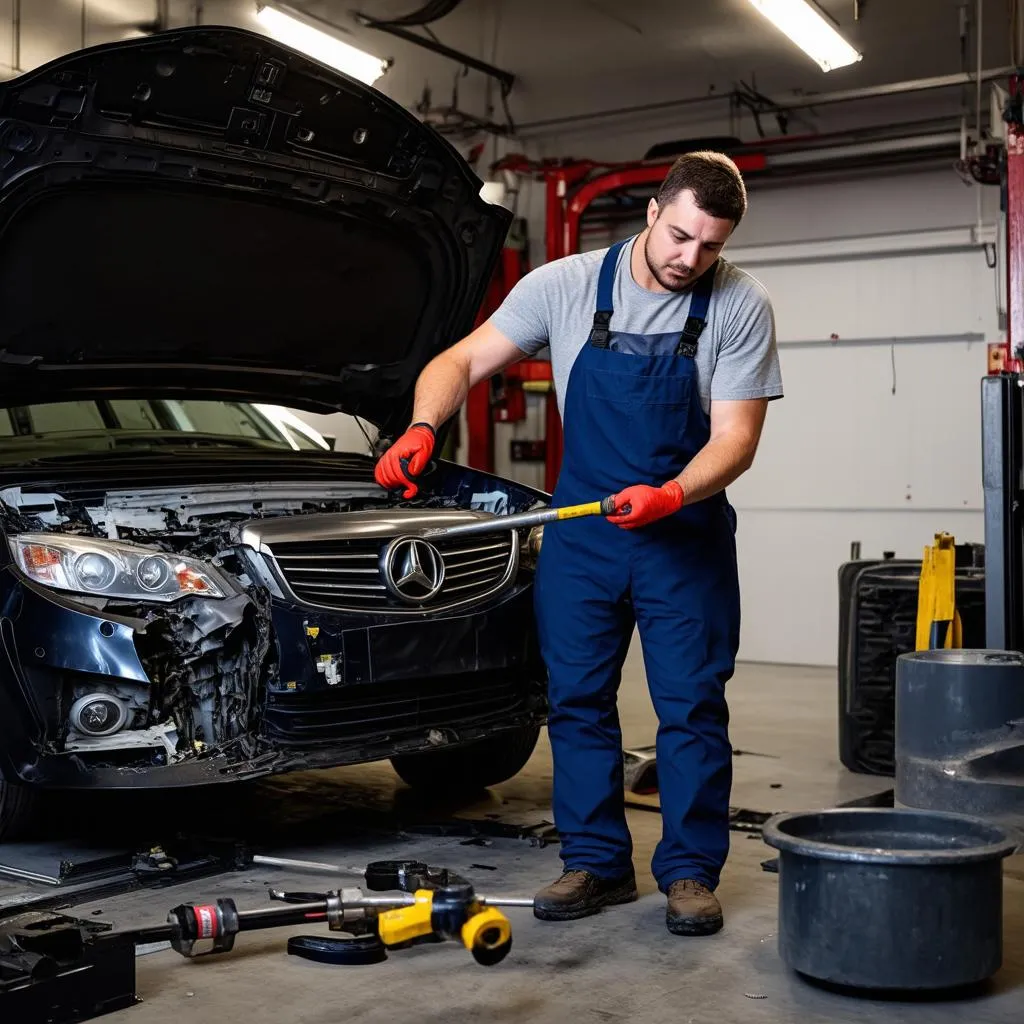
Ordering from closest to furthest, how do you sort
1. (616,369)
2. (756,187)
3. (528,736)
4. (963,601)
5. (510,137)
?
(616,369)
(528,736)
(963,601)
(756,187)
(510,137)

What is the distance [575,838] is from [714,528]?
75 centimetres

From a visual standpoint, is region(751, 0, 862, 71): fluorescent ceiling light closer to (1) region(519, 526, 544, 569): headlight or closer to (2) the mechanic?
(1) region(519, 526, 544, 569): headlight

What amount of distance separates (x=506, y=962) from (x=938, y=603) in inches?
86.7

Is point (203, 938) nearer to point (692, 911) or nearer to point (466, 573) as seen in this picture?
point (692, 911)

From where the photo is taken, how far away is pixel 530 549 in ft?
12.8

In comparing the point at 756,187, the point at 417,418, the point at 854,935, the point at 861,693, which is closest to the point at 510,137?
the point at 756,187

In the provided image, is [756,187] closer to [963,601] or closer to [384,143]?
[963,601]

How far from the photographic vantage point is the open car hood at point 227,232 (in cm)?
337

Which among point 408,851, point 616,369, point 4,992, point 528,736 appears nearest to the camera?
point 4,992

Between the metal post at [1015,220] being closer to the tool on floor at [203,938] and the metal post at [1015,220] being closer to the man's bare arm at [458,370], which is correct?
the man's bare arm at [458,370]

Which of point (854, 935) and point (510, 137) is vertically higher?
point (510, 137)

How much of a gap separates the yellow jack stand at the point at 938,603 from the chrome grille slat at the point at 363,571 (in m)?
1.46

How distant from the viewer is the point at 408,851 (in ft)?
11.9

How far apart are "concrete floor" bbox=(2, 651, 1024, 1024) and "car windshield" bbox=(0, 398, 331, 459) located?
3.49 ft
